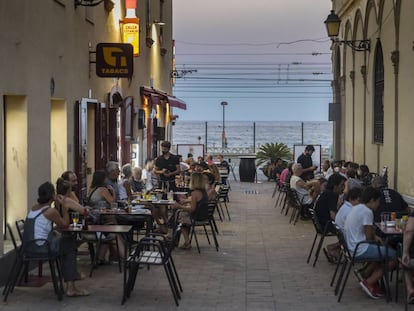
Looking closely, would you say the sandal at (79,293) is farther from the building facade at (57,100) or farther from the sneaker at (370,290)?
the sneaker at (370,290)

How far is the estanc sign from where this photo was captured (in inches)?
567

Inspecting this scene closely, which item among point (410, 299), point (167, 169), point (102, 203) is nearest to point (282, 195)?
point (167, 169)

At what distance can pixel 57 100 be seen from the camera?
41.2ft

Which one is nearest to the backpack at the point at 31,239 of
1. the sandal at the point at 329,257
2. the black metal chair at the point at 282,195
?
the sandal at the point at 329,257

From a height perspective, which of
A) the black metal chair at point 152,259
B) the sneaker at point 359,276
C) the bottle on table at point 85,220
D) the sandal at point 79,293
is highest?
the bottle on table at point 85,220

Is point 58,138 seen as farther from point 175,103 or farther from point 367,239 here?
point 175,103

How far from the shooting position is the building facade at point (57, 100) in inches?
395

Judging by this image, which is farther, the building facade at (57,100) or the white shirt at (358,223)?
the building facade at (57,100)

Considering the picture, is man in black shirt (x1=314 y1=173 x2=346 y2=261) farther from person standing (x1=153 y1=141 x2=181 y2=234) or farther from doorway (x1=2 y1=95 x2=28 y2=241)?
person standing (x1=153 y1=141 x2=181 y2=234)

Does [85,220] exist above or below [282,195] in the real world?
above

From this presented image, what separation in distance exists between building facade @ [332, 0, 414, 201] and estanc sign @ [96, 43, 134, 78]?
5276mm

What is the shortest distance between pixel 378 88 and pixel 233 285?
925 cm

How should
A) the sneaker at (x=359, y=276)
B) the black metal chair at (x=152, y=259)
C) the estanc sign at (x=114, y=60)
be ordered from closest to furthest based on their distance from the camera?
the black metal chair at (x=152, y=259)
the sneaker at (x=359, y=276)
the estanc sign at (x=114, y=60)

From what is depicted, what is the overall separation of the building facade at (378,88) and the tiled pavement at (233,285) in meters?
2.72
